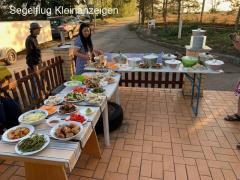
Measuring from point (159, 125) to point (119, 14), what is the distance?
141 ft

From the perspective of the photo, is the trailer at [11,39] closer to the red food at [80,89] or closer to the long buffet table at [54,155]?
the red food at [80,89]

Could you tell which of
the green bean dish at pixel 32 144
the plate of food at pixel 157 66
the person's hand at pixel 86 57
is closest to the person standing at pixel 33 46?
the person's hand at pixel 86 57

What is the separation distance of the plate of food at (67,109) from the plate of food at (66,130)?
0.29 m

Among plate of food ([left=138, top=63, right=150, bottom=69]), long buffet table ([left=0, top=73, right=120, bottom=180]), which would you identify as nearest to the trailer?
plate of food ([left=138, top=63, right=150, bottom=69])

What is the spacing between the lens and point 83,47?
4484 millimetres

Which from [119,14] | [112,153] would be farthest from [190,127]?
[119,14]

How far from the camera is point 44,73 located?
173 inches

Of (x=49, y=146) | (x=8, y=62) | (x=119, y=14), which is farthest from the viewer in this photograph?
(x=119, y=14)

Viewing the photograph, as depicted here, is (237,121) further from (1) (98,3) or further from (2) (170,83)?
(1) (98,3)

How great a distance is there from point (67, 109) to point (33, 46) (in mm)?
3050

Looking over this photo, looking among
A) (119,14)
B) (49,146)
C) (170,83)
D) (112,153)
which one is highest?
(119,14)

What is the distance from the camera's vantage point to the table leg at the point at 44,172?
2.19 meters

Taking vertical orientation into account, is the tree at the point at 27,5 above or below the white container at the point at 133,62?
above

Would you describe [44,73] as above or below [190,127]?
above
